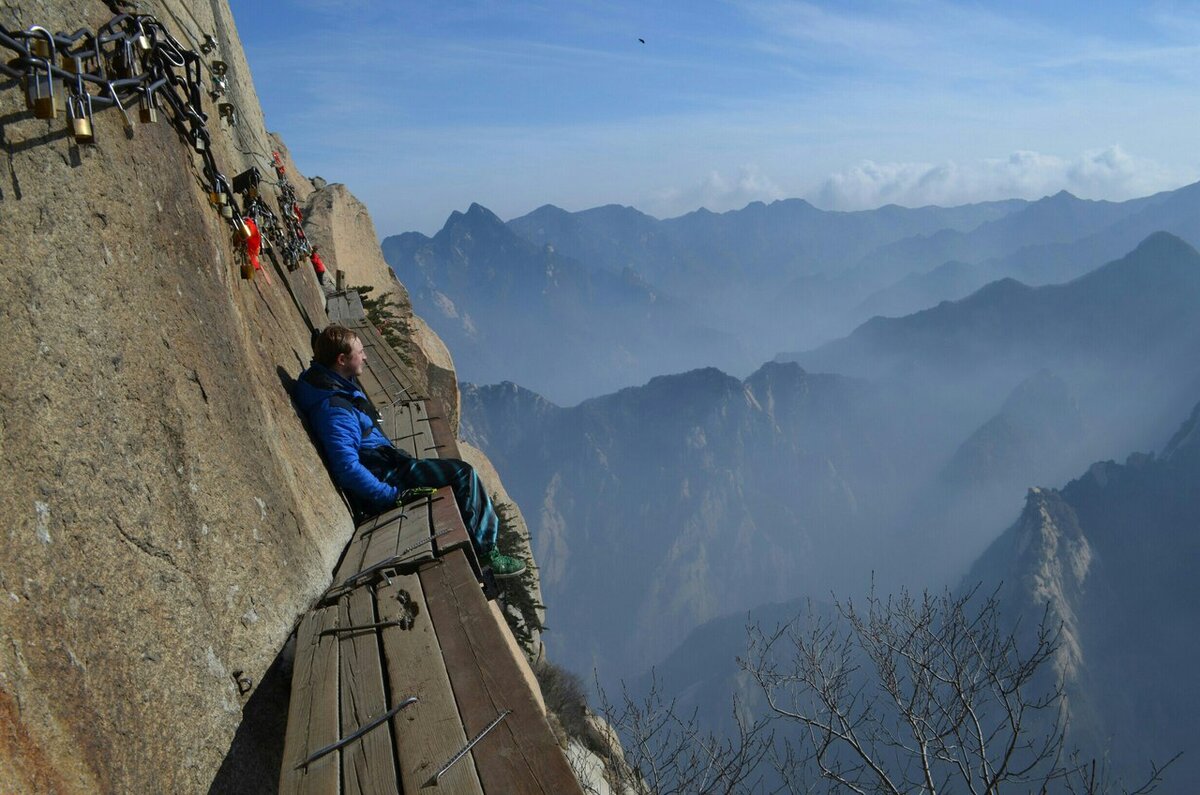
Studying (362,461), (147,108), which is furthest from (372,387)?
(147,108)

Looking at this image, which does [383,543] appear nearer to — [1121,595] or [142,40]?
[142,40]

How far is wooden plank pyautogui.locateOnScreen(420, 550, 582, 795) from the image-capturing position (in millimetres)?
2701

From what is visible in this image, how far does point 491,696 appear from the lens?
311 centimetres

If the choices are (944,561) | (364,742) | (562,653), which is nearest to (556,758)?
(364,742)

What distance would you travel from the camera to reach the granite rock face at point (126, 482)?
263 cm

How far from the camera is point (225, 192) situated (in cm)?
578

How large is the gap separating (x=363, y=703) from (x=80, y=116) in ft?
9.41

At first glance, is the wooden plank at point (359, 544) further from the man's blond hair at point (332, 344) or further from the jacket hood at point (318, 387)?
the man's blond hair at point (332, 344)

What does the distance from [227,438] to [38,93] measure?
1.91 meters

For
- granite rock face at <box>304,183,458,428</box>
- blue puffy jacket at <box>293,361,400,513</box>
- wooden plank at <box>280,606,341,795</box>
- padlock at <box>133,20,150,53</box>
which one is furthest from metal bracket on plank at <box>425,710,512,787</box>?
granite rock face at <box>304,183,458,428</box>

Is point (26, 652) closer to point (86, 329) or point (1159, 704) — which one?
point (86, 329)

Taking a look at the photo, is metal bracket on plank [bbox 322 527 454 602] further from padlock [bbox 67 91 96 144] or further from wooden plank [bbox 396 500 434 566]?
padlock [bbox 67 91 96 144]

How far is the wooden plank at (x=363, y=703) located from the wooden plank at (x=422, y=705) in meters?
0.05

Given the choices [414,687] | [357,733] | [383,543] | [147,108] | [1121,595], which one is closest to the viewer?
[357,733]
